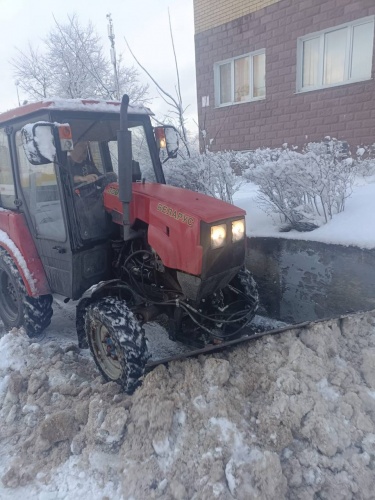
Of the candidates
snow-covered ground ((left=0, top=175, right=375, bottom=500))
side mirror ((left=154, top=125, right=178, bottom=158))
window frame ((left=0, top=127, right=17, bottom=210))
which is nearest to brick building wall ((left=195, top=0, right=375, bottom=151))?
side mirror ((left=154, top=125, right=178, bottom=158))

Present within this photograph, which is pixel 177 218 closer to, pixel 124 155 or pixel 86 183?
pixel 124 155

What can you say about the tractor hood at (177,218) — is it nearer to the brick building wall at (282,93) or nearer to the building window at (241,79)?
the brick building wall at (282,93)

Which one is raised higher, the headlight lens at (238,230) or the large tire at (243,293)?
the headlight lens at (238,230)

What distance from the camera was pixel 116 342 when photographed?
306 centimetres

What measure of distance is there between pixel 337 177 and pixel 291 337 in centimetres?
205

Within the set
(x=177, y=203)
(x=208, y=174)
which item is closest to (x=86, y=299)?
(x=177, y=203)

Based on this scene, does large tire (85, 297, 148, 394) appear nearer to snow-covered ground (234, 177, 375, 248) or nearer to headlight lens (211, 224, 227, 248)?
headlight lens (211, 224, 227, 248)

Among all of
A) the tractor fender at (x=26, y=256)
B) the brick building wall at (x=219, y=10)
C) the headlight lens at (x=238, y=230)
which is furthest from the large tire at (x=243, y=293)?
the brick building wall at (x=219, y=10)

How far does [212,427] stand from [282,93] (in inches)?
310

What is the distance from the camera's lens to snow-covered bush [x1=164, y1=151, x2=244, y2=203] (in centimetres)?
555

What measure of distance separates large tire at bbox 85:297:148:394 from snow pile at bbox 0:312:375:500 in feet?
0.40

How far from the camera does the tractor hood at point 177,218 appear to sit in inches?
117

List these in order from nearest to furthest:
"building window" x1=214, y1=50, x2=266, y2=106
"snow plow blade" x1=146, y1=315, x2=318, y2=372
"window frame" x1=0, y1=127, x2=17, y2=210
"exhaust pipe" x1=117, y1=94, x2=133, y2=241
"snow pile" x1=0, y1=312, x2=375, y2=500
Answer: "snow pile" x1=0, y1=312, x2=375, y2=500, "exhaust pipe" x1=117, y1=94, x2=133, y2=241, "snow plow blade" x1=146, y1=315, x2=318, y2=372, "window frame" x1=0, y1=127, x2=17, y2=210, "building window" x1=214, y1=50, x2=266, y2=106

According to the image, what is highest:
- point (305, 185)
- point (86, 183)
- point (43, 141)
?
point (43, 141)
